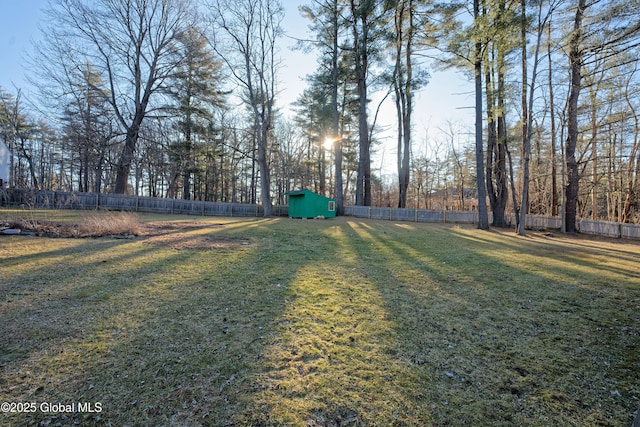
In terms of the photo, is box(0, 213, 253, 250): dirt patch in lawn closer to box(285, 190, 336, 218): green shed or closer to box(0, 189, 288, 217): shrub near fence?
box(0, 189, 288, 217): shrub near fence

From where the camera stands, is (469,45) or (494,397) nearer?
(494,397)

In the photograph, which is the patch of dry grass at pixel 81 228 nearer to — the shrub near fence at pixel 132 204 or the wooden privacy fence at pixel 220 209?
the shrub near fence at pixel 132 204

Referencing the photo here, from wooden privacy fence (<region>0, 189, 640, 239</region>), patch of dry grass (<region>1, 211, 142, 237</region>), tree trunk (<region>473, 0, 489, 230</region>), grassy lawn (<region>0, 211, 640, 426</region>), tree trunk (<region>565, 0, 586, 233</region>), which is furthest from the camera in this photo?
wooden privacy fence (<region>0, 189, 640, 239</region>)

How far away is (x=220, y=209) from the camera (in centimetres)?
2092

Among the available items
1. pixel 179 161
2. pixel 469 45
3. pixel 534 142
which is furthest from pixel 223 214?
pixel 534 142

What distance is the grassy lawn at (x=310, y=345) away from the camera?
1602mm

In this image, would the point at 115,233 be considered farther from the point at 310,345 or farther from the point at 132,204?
the point at 132,204

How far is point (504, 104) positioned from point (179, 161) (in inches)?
818

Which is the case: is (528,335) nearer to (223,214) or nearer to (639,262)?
(639,262)

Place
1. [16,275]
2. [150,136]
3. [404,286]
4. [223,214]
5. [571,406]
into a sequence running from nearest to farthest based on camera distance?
[571,406]
[16,275]
[404,286]
[150,136]
[223,214]

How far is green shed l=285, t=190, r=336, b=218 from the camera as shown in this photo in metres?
18.0

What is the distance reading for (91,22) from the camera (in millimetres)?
15578

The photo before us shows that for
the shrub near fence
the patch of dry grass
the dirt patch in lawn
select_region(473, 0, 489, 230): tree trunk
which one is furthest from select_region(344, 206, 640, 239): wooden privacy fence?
the patch of dry grass

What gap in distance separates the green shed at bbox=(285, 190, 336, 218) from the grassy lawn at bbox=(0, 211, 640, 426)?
528 inches
